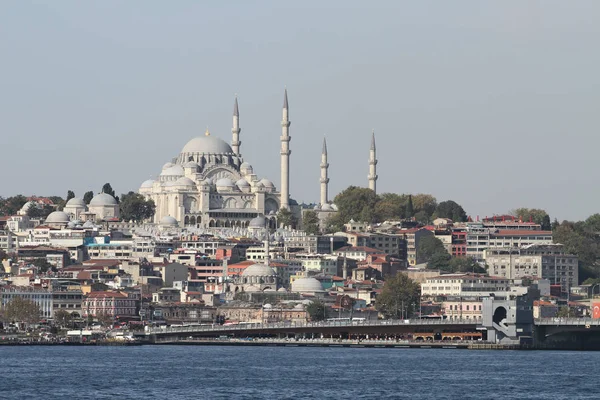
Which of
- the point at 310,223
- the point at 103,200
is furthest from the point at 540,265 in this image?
the point at 103,200

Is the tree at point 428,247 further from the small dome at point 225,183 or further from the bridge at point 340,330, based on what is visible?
the bridge at point 340,330

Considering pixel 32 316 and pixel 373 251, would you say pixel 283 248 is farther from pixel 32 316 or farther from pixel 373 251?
pixel 32 316

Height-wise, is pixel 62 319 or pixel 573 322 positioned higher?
pixel 62 319

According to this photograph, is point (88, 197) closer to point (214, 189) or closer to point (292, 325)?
point (214, 189)

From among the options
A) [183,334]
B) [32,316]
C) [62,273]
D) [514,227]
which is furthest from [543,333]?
[514,227]

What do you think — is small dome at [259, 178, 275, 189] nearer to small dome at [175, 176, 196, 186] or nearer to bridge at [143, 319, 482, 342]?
small dome at [175, 176, 196, 186]

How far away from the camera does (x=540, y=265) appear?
133625 mm

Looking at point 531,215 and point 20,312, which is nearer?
point 20,312

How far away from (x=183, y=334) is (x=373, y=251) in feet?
124

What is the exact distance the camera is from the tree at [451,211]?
512 feet

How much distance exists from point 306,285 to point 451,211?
120 ft

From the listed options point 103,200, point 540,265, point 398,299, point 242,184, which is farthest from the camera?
point 103,200

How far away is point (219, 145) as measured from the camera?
504ft

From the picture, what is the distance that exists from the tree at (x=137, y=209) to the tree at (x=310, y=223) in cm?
1108
